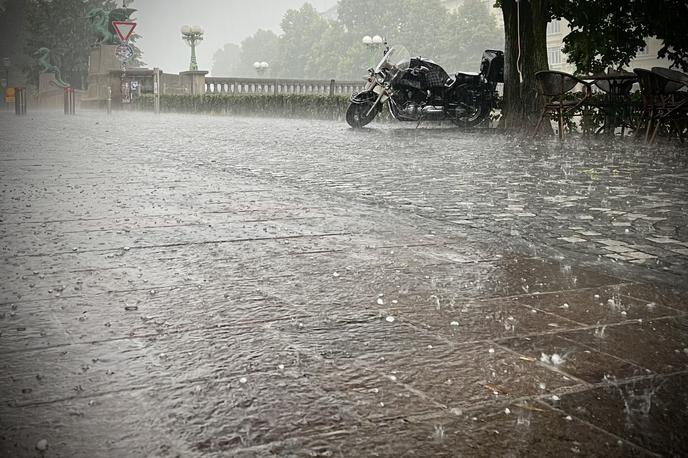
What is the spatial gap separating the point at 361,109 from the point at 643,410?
1949 cm

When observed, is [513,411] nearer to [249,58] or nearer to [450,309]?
[450,309]

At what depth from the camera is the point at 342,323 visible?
3.40 metres

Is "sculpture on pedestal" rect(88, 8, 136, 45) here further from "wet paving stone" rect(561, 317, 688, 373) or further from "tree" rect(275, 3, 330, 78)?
"wet paving stone" rect(561, 317, 688, 373)

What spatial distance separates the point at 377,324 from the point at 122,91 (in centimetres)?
4929

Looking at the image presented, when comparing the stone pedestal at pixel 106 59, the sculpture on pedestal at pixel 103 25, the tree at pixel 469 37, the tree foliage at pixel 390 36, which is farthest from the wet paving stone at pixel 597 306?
the tree at pixel 469 37

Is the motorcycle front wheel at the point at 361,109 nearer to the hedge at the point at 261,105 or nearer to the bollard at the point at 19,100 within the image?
the hedge at the point at 261,105

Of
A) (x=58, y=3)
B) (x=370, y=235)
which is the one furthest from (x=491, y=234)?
(x=58, y=3)

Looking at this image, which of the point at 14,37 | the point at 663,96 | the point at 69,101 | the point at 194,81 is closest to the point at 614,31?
the point at 663,96

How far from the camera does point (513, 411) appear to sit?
247cm

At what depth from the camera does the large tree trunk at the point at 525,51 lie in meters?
17.6

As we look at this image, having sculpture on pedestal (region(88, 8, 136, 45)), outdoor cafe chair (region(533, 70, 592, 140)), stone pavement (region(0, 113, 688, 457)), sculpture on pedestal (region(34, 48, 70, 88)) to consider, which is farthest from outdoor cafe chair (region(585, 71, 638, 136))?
sculpture on pedestal (region(34, 48, 70, 88))

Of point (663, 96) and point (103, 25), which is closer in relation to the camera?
point (663, 96)

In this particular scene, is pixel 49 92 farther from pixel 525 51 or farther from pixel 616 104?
pixel 616 104

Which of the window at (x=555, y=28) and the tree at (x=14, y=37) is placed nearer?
the tree at (x=14, y=37)
